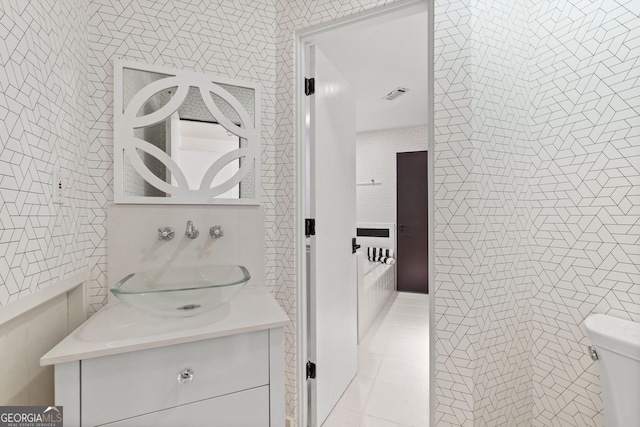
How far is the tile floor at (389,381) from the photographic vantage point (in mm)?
1638

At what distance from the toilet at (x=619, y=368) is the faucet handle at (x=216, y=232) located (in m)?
1.54

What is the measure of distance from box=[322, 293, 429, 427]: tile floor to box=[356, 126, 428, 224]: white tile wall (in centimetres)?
180

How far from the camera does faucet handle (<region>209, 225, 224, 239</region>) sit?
1.32 m

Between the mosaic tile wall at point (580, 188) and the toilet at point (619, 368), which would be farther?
the mosaic tile wall at point (580, 188)

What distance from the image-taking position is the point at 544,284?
130 centimetres

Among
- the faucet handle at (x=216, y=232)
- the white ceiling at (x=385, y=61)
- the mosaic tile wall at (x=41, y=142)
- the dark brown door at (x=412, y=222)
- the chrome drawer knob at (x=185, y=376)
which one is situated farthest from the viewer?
the dark brown door at (x=412, y=222)

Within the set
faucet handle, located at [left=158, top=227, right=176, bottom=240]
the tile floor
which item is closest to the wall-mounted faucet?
faucet handle, located at [left=158, top=227, right=176, bottom=240]

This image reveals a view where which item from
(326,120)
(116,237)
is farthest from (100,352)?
(326,120)

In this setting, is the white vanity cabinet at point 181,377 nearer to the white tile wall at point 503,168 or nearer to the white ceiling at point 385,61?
the white tile wall at point 503,168

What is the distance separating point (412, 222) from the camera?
13.5 feet

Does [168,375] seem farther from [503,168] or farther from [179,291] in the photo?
[503,168]

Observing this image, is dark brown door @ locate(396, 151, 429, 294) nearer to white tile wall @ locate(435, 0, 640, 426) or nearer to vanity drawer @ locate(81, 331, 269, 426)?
white tile wall @ locate(435, 0, 640, 426)

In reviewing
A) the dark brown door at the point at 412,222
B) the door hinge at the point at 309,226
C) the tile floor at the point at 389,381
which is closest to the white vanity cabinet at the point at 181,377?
the door hinge at the point at 309,226

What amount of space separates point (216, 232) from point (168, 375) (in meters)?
0.62
